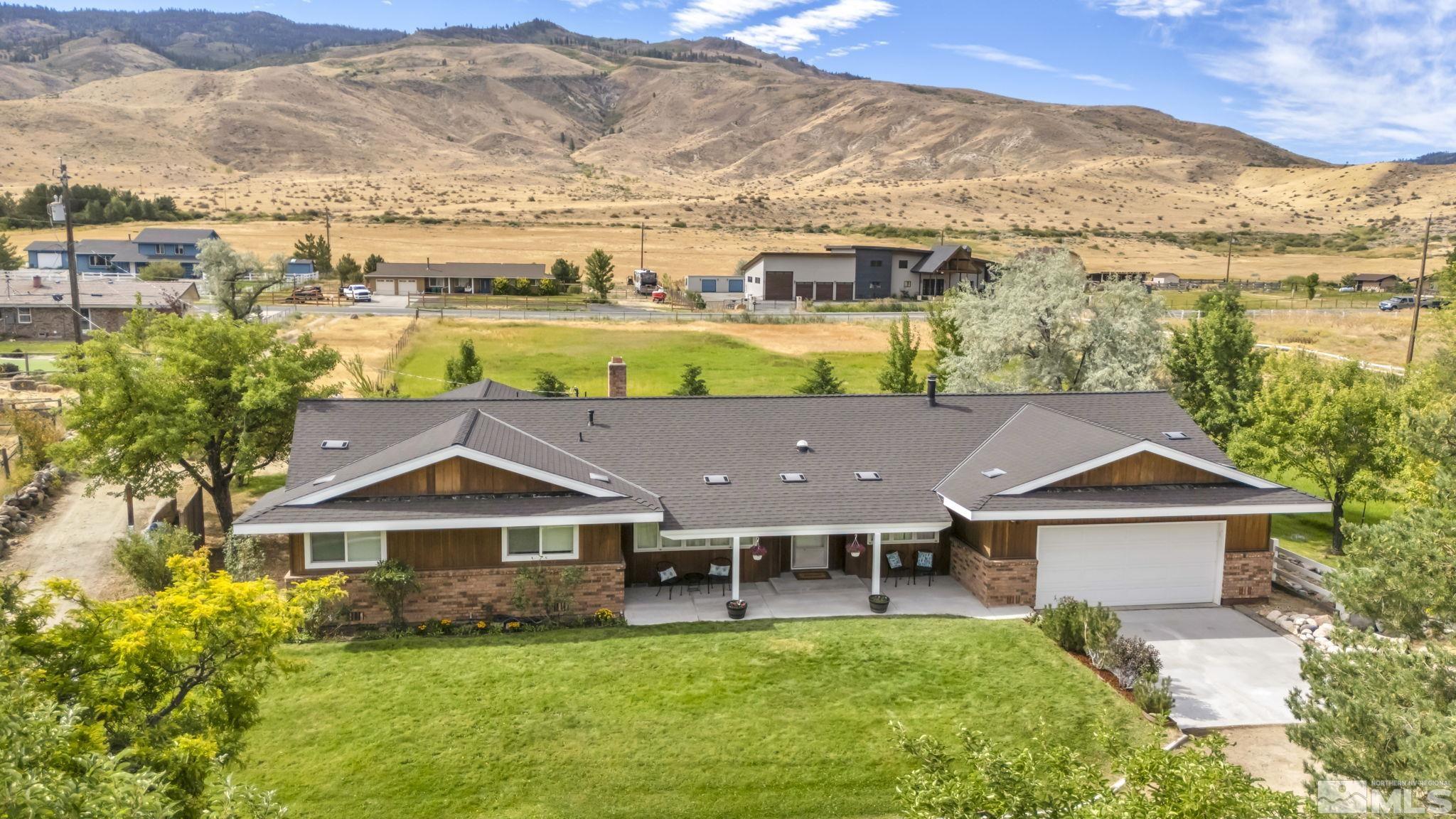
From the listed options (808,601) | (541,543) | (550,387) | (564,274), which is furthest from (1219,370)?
(564,274)

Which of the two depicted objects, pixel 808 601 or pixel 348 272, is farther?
pixel 348 272

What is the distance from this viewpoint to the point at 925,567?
22016 millimetres

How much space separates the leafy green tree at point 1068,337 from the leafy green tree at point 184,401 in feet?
74.3

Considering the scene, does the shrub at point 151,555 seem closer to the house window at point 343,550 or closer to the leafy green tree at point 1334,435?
the house window at point 343,550

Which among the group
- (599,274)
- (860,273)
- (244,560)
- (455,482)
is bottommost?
(244,560)

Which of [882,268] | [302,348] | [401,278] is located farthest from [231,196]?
[302,348]

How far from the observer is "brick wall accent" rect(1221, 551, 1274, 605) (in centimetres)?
2091

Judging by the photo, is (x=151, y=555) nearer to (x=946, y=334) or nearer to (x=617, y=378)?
(x=617, y=378)

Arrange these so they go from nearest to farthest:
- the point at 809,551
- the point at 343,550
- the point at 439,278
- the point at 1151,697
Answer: the point at 1151,697
the point at 343,550
the point at 809,551
the point at 439,278

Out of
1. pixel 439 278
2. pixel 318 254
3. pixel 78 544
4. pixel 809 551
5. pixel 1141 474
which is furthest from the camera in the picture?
pixel 318 254

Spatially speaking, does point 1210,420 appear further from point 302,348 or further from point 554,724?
point 302,348

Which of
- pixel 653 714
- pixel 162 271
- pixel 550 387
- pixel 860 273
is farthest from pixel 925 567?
pixel 162 271

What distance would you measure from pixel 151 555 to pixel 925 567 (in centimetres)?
1705

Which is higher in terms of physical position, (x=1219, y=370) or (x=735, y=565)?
(x=1219, y=370)
